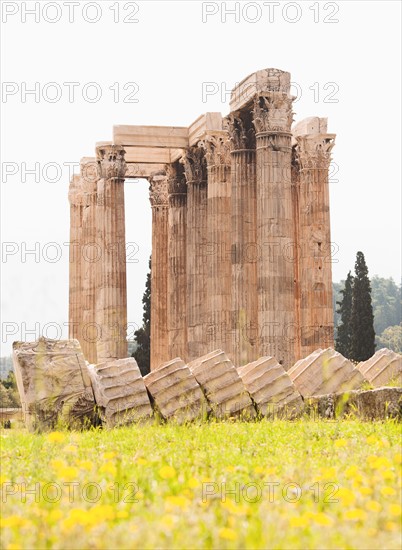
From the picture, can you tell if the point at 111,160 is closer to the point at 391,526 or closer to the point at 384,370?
the point at 384,370

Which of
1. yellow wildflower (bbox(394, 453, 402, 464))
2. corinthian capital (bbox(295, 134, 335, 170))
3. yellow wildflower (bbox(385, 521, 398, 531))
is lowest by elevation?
yellow wildflower (bbox(385, 521, 398, 531))

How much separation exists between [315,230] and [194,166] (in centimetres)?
676

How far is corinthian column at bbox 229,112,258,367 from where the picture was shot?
3078cm

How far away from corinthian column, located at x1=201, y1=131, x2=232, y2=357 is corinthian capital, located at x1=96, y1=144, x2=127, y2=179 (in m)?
4.14

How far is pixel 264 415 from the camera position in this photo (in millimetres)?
15148

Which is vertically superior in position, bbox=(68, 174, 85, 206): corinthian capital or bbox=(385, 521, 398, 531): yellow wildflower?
bbox=(68, 174, 85, 206): corinthian capital

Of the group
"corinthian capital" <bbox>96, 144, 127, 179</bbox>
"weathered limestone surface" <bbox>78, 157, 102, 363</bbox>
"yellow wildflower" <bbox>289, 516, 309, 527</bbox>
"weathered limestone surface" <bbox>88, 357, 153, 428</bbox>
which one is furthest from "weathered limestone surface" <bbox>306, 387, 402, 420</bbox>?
"weathered limestone surface" <bbox>78, 157, 102, 363</bbox>

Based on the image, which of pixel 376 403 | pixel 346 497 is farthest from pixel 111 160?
pixel 346 497

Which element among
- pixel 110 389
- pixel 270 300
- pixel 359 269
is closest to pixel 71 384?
pixel 110 389

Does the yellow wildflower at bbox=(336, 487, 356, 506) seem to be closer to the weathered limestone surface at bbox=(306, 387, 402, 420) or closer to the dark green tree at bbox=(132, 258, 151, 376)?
the weathered limestone surface at bbox=(306, 387, 402, 420)

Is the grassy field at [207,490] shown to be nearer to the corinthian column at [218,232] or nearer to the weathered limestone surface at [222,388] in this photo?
the weathered limestone surface at [222,388]

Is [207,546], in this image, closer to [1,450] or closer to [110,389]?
[1,450]

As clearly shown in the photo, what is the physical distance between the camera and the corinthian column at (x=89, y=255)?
1578 inches

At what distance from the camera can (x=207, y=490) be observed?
789 cm
